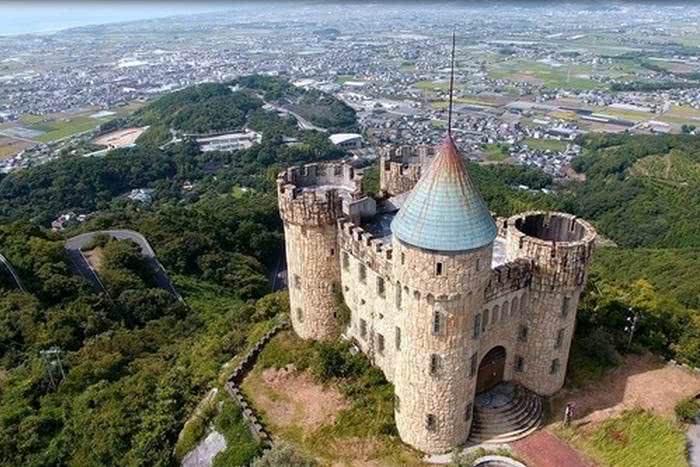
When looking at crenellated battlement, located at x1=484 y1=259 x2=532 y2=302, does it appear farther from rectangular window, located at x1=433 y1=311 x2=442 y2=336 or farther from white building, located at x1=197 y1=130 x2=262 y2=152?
white building, located at x1=197 y1=130 x2=262 y2=152

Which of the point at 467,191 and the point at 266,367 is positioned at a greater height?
the point at 467,191

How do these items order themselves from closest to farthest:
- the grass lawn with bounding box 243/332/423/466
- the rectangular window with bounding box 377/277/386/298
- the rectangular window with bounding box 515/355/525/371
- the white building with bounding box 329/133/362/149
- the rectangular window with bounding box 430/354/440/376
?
1. the rectangular window with bounding box 430/354/440/376
2. the grass lawn with bounding box 243/332/423/466
3. the rectangular window with bounding box 377/277/386/298
4. the rectangular window with bounding box 515/355/525/371
5. the white building with bounding box 329/133/362/149

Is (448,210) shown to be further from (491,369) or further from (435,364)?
(491,369)

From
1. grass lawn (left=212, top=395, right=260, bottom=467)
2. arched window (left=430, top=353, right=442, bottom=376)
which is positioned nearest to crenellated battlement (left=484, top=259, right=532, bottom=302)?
arched window (left=430, top=353, right=442, bottom=376)

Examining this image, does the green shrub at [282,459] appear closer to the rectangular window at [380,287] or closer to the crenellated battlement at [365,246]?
the rectangular window at [380,287]

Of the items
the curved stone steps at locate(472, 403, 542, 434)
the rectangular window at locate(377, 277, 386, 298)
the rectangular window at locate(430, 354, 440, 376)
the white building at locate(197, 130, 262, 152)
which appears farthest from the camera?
the white building at locate(197, 130, 262, 152)

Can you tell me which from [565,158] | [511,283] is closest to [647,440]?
[511,283]

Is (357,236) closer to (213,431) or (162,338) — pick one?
(213,431)
